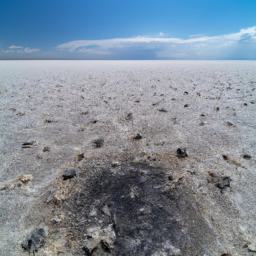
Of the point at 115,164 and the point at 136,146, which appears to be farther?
the point at 136,146

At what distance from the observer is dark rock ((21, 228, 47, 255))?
10.1ft

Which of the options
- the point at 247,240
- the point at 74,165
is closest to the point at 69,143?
the point at 74,165

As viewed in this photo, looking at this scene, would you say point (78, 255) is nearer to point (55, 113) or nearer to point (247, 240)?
point (247, 240)

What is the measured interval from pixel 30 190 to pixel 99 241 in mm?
1744

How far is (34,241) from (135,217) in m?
1.21

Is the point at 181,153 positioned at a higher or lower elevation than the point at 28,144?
higher

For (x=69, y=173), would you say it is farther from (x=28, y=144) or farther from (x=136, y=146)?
(x=28, y=144)

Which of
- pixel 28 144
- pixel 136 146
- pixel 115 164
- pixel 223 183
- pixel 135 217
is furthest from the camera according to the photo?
pixel 28 144

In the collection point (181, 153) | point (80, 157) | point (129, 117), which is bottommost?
point (129, 117)

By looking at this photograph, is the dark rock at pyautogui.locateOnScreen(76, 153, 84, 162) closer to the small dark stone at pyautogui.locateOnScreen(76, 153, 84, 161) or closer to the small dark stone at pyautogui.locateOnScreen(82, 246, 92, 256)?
the small dark stone at pyautogui.locateOnScreen(76, 153, 84, 161)

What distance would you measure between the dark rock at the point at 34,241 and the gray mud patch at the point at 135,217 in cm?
34

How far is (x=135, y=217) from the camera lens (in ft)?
11.3

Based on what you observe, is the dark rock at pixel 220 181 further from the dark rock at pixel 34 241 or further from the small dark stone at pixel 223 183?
the dark rock at pixel 34 241

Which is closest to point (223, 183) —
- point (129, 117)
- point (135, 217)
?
point (135, 217)
